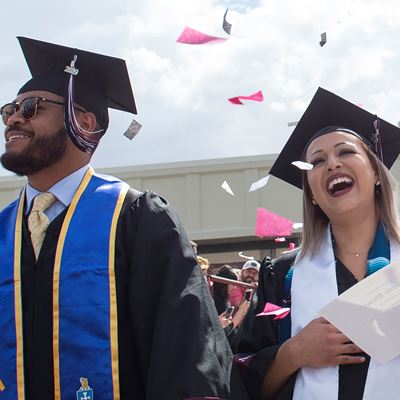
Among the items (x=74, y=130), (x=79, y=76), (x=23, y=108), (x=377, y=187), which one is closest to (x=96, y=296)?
(x=74, y=130)

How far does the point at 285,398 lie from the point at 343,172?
88cm

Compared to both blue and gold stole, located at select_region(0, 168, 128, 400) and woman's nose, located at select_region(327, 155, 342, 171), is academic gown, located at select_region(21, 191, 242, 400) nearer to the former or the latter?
blue and gold stole, located at select_region(0, 168, 128, 400)

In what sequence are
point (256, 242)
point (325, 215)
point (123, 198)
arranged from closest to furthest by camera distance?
point (123, 198)
point (325, 215)
point (256, 242)

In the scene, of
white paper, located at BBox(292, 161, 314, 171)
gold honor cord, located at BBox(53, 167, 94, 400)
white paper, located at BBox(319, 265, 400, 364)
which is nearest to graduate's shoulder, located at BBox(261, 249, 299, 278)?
white paper, located at BBox(292, 161, 314, 171)

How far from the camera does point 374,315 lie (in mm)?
2346

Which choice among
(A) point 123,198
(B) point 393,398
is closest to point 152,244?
(A) point 123,198

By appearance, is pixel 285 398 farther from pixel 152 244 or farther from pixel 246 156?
pixel 246 156

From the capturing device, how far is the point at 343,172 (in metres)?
2.79

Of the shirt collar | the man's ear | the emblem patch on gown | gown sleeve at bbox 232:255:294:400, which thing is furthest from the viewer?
the man's ear

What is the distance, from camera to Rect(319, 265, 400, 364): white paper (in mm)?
2338

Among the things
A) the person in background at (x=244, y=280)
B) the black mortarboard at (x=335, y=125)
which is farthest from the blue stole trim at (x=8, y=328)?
the person in background at (x=244, y=280)

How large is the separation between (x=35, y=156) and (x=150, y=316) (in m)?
0.79

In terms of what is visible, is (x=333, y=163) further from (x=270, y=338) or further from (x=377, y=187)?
(x=270, y=338)

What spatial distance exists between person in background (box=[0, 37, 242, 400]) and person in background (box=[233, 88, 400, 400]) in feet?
0.81
